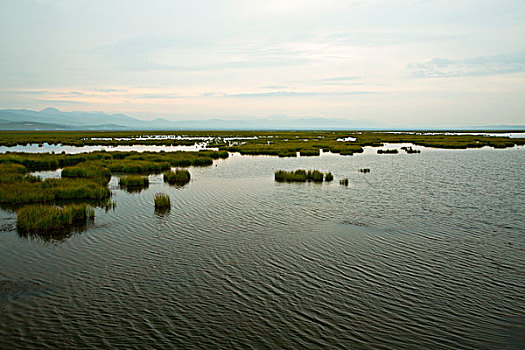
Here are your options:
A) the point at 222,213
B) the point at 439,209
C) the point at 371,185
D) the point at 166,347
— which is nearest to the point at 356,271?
the point at 166,347

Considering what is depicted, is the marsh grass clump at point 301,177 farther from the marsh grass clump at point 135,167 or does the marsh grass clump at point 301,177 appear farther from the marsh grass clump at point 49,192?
the marsh grass clump at point 49,192

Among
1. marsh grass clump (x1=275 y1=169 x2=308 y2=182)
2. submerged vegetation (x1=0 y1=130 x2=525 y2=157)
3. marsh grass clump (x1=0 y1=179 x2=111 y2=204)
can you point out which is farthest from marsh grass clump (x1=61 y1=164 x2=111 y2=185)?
submerged vegetation (x1=0 y1=130 x2=525 y2=157)

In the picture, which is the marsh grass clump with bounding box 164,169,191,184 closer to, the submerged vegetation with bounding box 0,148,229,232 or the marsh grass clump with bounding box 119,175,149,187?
the submerged vegetation with bounding box 0,148,229,232

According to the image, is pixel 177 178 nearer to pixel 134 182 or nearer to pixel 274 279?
pixel 134 182

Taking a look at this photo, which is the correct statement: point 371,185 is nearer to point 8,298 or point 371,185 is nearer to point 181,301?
point 181,301

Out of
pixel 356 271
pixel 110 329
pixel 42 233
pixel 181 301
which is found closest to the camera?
pixel 110 329
